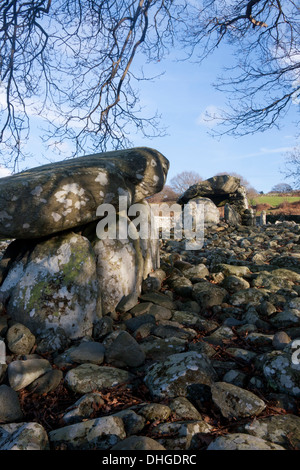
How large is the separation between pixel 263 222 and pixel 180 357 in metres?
13.3

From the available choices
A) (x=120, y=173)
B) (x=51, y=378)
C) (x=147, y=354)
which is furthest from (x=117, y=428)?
(x=120, y=173)

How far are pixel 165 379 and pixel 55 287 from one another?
75.5 inches

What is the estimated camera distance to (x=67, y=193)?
4262mm

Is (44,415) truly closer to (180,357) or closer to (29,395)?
(29,395)

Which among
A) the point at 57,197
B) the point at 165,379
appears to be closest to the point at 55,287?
the point at 57,197

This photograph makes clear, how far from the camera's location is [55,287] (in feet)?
13.6

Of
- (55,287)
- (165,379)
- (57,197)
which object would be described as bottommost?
(165,379)

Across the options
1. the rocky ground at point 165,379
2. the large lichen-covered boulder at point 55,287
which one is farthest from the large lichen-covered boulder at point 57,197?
the rocky ground at point 165,379

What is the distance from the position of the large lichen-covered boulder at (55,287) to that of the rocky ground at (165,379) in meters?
0.17

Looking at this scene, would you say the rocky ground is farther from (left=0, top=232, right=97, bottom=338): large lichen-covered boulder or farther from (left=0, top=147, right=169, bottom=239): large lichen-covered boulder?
(left=0, top=147, right=169, bottom=239): large lichen-covered boulder

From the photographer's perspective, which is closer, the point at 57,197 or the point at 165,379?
the point at 165,379

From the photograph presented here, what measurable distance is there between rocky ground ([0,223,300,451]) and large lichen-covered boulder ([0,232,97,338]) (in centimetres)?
17

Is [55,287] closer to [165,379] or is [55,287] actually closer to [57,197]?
[57,197]

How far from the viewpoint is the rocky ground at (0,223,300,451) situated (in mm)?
2254
